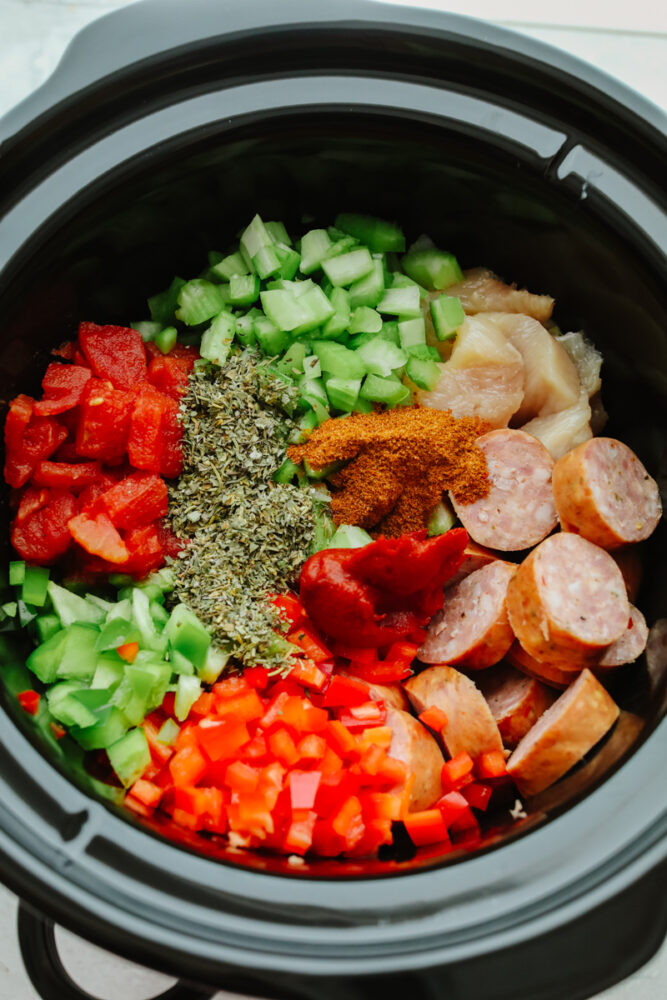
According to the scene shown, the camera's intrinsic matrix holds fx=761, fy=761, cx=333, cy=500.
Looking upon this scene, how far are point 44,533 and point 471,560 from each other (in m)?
1.07

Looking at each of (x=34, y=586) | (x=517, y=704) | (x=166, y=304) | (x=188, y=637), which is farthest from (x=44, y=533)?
(x=517, y=704)

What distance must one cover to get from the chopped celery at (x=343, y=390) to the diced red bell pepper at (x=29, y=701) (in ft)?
3.34

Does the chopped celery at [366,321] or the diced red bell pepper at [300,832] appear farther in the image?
the chopped celery at [366,321]

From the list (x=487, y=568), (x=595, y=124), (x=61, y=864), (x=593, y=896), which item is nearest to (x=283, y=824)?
(x=61, y=864)

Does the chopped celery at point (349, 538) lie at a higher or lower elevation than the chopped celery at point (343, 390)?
lower

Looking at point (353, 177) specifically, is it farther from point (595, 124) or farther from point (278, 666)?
point (278, 666)

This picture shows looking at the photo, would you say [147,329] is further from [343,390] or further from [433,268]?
[433,268]

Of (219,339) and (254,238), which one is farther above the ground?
(254,238)

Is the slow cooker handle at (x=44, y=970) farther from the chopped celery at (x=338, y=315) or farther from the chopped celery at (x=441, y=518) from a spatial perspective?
the chopped celery at (x=338, y=315)

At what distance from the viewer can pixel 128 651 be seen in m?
1.76

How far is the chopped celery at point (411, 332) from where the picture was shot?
205 cm

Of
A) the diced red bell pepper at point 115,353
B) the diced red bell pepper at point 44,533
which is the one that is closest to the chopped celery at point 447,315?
the diced red bell pepper at point 115,353

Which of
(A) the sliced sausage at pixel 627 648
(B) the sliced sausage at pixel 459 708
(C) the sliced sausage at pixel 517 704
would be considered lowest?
(B) the sliced sausage at pixel 459 708

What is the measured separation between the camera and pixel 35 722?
5.19 ft
